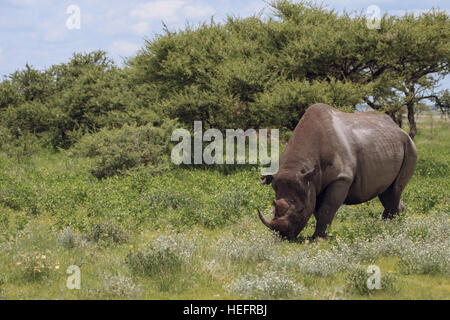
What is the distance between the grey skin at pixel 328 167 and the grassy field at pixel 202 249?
489 mm

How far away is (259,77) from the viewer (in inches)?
784

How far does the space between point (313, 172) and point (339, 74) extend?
15538 millimetres

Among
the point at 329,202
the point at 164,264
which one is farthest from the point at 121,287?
the point at 329,202

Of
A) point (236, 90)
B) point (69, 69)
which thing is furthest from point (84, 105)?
point (236, 90)

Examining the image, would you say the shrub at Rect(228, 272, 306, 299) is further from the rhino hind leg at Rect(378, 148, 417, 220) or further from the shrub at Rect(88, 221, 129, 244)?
the rhino hind leg at Rect(378, 148, 417, 220)

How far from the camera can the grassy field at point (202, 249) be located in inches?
232

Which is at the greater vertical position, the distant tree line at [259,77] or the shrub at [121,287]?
the distant tree line at [259,77]

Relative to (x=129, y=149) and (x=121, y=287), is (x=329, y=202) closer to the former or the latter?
(x=121, y=287)

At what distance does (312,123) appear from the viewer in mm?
7824

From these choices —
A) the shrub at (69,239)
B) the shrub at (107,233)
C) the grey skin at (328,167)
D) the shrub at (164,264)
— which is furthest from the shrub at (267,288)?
the shrub at (69,239)

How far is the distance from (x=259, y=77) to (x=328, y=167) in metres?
12.9

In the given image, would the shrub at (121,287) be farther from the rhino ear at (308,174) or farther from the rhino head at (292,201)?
the rhino ear at (308,174)
